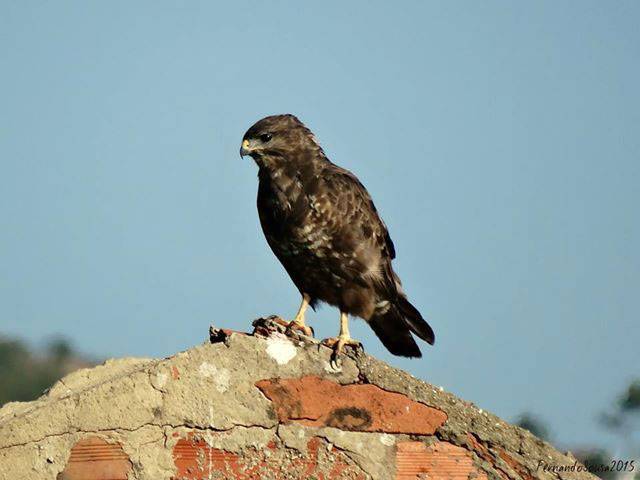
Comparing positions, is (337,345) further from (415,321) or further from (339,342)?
(415,321)

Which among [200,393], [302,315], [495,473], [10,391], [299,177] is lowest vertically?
[495,473]

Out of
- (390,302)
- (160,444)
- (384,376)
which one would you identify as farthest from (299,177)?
(160,444)

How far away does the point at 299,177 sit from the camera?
822cm

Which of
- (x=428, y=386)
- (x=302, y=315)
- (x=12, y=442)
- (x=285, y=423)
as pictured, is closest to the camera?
(x=12, y=442)

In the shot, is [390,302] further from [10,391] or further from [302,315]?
[10,391]

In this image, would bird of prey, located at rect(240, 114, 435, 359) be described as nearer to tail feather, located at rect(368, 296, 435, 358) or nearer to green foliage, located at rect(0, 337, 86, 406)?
tail feather, located at rect(368, 296, 435, 358)

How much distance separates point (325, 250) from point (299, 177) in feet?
1.75

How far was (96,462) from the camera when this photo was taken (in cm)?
536

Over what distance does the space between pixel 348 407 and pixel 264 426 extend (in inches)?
17.7

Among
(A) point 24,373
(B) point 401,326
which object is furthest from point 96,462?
(A) point 24,373

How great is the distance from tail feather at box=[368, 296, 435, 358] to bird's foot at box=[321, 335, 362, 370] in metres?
2.10

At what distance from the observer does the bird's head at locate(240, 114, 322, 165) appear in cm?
827

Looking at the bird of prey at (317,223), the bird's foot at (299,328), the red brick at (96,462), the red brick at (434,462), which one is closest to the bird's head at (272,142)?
the bird of prey at (317,223)

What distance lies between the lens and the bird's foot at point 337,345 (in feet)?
19.5
